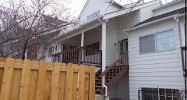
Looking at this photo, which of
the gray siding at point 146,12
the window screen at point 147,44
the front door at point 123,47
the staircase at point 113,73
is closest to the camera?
the window screen at point 147,44

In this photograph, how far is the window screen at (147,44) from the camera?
9852mm

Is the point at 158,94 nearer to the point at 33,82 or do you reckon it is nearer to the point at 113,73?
the point at 113,73

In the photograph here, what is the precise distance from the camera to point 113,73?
10.8 meters

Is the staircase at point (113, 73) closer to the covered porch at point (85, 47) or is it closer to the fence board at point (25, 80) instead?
the covered porch at point (85, 47)

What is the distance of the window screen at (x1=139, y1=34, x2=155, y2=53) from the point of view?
985 cm

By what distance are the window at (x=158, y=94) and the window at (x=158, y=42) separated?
1.93m

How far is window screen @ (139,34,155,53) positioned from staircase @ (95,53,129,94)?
1239 millimetres

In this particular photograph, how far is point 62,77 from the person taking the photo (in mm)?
3330

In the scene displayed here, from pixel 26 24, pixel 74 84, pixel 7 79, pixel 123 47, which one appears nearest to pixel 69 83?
pixel 74 84

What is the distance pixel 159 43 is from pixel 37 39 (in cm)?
581

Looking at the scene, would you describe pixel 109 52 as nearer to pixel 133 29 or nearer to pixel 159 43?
pixel 133 29

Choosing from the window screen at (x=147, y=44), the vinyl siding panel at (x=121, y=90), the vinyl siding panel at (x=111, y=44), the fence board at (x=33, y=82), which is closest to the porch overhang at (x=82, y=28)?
the vinyl siding panel at (x=111, y=44)

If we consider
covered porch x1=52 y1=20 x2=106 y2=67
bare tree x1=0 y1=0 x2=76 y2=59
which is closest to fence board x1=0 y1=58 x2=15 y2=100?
bare tree x1=0 y1=0 x2=76 y2=59

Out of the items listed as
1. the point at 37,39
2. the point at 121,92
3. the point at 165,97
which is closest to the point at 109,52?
the point at 121,92
